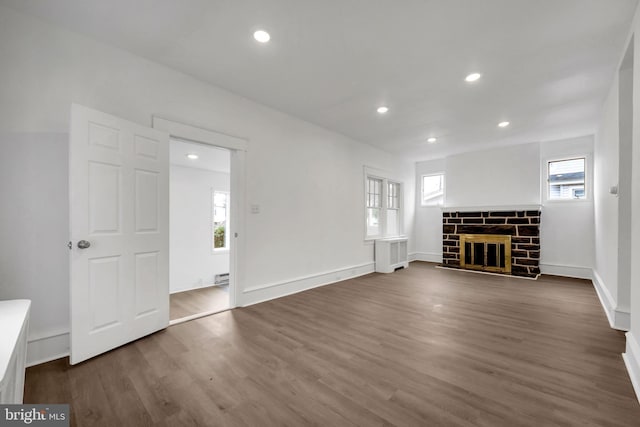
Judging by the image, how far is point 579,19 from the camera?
2238 mm

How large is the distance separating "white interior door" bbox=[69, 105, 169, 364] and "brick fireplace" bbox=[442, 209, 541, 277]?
6.18 meters

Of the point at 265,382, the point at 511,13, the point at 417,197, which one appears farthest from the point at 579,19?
the point at 417,197

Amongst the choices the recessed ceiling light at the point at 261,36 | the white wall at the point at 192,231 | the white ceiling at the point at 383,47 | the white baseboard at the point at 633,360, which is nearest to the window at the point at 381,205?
the white ceiling at the point at 383,47

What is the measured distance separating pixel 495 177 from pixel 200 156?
6303 millimetres

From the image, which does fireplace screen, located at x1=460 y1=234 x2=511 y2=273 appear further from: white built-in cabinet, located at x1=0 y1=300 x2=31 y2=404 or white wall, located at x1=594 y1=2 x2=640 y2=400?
white built-in cabinet, located at x1=0 y1=300 x2=31 y2=404

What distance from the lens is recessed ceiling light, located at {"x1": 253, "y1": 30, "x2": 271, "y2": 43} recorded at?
7.93ft

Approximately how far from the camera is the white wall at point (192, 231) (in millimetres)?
5348

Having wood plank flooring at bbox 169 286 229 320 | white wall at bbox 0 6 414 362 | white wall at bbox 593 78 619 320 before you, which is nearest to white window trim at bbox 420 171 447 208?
white wall at bbox 593 78 619 320

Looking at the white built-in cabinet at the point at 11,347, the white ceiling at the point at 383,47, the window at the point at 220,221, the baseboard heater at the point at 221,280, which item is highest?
the white ceiling at the point at 383,47

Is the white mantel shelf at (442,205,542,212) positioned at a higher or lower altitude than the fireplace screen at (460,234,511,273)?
higher

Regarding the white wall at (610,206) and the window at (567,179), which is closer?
the white wall at (610,206)

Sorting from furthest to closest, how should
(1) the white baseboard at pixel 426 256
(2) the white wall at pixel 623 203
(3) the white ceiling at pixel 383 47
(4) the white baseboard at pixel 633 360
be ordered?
(1) the white baseboard at pixel 426 256 < (3) the white ceiling at pixel 383 47 < (2) the white wall at pixel 623 203 < (4) the white baseboard at pixel 633 360

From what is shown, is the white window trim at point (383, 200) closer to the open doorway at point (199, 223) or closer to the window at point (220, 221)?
the open doorway at point (199, 223)

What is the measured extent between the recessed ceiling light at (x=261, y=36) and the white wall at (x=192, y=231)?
149 inches
